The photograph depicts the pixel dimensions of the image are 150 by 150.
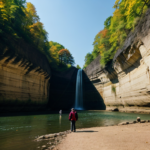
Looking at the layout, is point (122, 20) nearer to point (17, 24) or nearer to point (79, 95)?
point (17, 24)

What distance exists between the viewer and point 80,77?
37.6 metres

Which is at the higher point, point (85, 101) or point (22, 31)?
point (22, 31)

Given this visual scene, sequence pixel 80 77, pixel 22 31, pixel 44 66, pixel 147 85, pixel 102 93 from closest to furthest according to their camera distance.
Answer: pixel 147 85 → pixel 22 31 → pixel 44 66 → pixel 102 93 → pixel 80 77

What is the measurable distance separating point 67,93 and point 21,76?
52.3ft

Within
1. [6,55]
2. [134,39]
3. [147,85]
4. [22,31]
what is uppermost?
[22,31]

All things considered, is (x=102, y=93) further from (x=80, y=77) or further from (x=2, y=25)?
(x=2, y=25)

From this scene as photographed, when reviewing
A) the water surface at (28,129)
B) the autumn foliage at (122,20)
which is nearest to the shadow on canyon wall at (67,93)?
the autumn foliage at (122,20)

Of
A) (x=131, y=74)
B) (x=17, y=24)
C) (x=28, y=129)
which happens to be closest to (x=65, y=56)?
(x=17, y=24)

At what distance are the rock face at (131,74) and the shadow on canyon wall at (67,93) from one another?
4427mm

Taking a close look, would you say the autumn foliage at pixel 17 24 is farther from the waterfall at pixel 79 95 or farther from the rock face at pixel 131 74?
the rock face at pixel 131 74

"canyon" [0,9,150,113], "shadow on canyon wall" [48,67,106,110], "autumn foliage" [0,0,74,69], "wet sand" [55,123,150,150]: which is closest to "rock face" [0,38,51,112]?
"canyon" [0,9,150,113]

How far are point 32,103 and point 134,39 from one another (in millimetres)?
19038

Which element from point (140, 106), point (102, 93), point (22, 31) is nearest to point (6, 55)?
point (22, 31)

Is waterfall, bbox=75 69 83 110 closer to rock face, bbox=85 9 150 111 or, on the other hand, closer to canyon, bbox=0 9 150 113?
canyon, bbox=0 9 150 113
